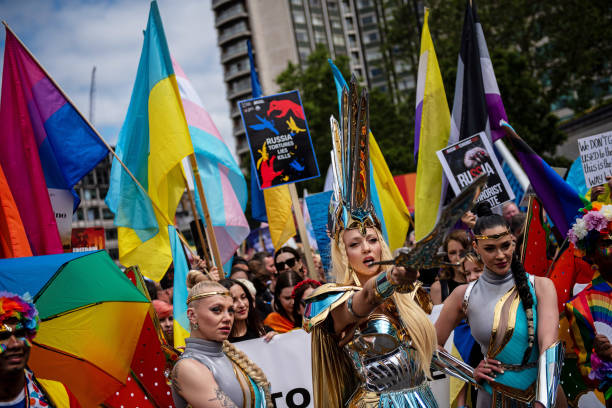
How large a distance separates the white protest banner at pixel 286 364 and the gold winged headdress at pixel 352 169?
203 cm

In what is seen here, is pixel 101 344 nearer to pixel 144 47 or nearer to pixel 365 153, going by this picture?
pixel 365 153

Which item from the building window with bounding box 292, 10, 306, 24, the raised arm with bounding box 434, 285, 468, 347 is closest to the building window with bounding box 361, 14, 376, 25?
the building window with bounding box 292, 10, 306, 24

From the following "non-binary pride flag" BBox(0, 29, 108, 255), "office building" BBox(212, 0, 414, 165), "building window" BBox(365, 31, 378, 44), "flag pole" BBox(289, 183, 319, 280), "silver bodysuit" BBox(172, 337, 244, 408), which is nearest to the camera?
"silver bodysuit" BBox(172, 337, 244, 408)

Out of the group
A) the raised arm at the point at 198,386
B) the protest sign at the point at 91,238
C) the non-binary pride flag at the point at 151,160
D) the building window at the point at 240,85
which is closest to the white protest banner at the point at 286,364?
the raised arm at the point at 198,386

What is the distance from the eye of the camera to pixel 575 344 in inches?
167

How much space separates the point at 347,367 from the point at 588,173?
139 inches

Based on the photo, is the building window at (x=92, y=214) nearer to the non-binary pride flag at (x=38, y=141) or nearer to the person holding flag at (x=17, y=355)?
the non-binary pride flag at (x=38, y=141)

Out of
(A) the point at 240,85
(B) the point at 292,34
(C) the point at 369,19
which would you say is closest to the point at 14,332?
(B) the point at 292,34

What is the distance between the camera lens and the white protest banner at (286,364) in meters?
5.52

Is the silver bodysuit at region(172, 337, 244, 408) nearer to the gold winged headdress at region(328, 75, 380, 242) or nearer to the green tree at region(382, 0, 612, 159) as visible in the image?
the gold winged headdress at region(328, 75, 380, 242)

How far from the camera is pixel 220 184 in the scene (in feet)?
28.1

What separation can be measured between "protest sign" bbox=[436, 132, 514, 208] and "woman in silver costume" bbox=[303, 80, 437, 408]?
3.02 metres

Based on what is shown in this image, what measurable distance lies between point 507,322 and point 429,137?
3988 mm

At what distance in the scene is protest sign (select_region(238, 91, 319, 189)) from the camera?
7.80 meters
